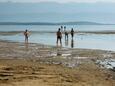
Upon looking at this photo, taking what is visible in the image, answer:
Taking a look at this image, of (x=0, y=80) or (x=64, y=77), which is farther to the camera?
(x=64, y=77)

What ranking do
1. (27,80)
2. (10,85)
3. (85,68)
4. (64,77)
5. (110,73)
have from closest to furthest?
(10,85) → (27,80) → (64,77) → (110,73) → (85,68)

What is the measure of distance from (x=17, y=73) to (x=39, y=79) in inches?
65.4

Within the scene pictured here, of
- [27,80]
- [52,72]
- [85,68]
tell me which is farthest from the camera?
[85,68]

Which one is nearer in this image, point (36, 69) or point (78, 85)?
point (78, 85)

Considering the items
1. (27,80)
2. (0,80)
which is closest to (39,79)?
(27,80)

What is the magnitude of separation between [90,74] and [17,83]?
175 inches

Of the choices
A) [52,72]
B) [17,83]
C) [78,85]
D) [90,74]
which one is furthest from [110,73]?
[17,83]

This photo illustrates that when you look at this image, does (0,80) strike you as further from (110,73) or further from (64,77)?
(110,73)

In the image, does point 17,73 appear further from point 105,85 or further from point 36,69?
point 105,85

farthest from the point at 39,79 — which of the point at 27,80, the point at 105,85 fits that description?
the point at 105,85

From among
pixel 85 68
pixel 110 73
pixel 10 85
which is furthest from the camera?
pixel 85 68

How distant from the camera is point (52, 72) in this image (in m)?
17.0

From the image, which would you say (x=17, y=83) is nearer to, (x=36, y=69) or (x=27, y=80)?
(x=27, y=80)

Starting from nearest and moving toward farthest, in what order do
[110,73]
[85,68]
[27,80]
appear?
[27,80] → [110,73] → [85,68]
